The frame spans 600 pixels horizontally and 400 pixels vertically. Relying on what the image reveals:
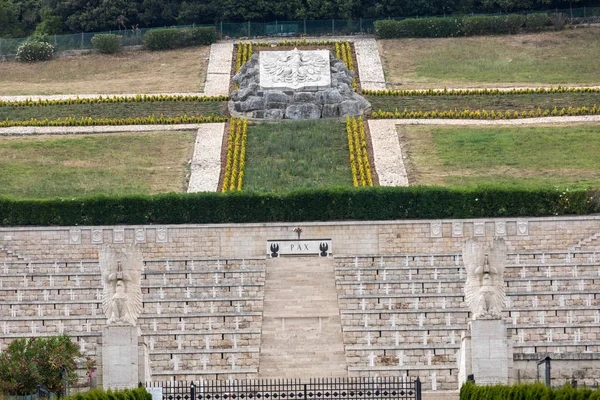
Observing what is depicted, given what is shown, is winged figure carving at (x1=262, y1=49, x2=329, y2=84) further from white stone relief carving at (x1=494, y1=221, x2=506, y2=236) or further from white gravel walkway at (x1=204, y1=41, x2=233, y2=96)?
white stone relief carving at (x1=494, y1=221, x2=506, y2=236)

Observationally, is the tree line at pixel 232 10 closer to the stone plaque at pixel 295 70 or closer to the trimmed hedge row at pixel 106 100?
the stone plaque at pixel 295 70

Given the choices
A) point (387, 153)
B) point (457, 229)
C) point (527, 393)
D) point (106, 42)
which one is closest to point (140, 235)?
point (457, 229)

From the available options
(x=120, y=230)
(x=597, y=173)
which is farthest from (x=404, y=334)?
(x=597, y=173)

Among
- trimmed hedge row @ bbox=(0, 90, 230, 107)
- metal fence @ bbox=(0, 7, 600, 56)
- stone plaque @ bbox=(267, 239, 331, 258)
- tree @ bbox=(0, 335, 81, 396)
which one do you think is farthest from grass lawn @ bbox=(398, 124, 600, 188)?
tree @ bbox=(0, 335, 81, 396)

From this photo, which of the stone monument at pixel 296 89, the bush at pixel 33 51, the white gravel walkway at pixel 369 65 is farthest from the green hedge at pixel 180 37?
the stone monument at pixel 296 89

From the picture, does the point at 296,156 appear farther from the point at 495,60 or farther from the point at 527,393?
the point at 527,393

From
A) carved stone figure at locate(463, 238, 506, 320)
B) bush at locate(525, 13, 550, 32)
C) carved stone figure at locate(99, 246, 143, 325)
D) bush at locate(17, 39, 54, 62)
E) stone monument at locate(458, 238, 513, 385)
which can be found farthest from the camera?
bush at locate(525, 13, 550, 32)
